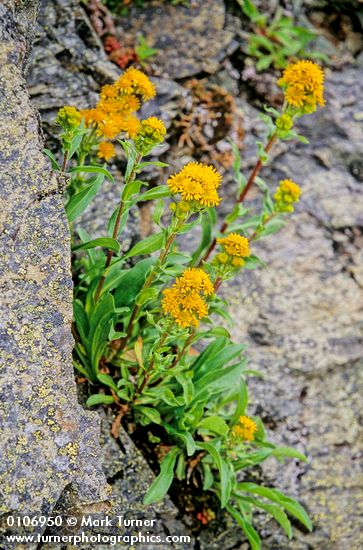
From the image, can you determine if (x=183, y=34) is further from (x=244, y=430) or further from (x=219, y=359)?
(x=244, y=430)

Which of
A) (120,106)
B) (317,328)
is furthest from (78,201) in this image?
(317,328)

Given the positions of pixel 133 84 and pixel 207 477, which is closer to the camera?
pixel 133 84

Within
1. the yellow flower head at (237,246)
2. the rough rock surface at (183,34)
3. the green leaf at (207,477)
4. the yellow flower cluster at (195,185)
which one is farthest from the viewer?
the rough rock surface at (183,34)

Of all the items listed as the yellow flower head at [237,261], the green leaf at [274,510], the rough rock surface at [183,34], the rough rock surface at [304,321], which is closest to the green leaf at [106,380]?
the rough rock surface at [304,321]

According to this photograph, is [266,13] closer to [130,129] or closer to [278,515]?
[130,129]

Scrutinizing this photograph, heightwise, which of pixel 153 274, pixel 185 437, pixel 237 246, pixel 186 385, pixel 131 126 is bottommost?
pixel 185 437

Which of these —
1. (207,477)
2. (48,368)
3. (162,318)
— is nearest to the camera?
(48,368)

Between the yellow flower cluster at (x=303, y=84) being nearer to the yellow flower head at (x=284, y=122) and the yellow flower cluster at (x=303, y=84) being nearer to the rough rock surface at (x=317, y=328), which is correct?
the yellow flower head at (x=284, y=122)
